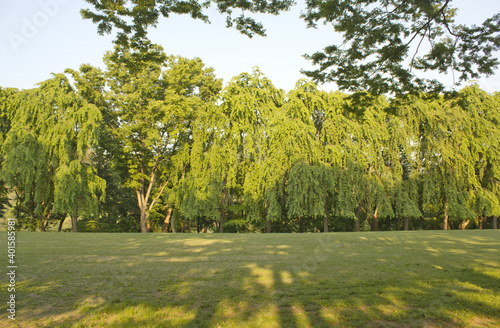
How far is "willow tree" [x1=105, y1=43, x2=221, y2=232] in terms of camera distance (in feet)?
73.5

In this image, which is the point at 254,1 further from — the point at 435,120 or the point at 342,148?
the point at 435,120

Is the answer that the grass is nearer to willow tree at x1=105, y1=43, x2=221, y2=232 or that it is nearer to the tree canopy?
the tree canopy

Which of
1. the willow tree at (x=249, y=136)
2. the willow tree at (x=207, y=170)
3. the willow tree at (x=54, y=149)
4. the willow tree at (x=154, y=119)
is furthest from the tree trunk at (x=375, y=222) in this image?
the willow tree at (x=54, y=149)

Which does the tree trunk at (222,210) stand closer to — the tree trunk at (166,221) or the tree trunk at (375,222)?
the tree trunk at (166,221)

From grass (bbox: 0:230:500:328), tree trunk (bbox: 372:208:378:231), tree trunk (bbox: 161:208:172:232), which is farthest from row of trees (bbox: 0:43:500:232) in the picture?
grass (bbox: 0:230:500:328)

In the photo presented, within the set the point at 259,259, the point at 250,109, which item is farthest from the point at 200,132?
the point at 259,259

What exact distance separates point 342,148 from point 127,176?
16170mm

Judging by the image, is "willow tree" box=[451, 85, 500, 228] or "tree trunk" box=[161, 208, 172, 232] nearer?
"willow tree" box=[451, 85, 500, 228]

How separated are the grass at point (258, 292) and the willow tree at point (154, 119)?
16532 mm

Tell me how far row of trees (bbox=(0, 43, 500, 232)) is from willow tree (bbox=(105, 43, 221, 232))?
0.35ft

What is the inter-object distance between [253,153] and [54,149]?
11.9m

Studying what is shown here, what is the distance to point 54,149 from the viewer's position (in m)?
18.7

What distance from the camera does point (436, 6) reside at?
516 cm

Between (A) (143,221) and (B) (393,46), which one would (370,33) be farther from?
(A) (143,221)
